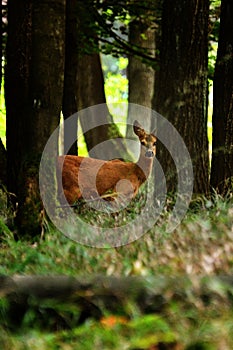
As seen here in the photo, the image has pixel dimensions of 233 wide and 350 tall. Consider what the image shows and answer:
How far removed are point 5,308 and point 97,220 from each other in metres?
3.49

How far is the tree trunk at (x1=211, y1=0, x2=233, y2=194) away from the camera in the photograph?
1241 cm

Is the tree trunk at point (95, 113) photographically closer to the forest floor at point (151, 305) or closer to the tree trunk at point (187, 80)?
the tree trunk at point (187, 80)

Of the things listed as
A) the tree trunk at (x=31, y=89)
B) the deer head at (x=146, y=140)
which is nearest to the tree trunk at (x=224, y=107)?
the deer head at (x=146, y=140)

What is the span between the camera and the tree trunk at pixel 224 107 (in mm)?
12414

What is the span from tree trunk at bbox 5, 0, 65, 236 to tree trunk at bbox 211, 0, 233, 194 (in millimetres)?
2526

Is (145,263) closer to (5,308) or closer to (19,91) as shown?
(5,308)

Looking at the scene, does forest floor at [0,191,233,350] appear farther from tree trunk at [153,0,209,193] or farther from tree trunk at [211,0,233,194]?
tree trunk at [211,0,233,194]

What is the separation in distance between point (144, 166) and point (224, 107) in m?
2.71

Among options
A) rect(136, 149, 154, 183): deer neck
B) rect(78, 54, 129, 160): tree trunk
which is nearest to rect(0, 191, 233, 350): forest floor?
rect(136, 149, 154, 183): deer neck

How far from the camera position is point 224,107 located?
41.5 ft

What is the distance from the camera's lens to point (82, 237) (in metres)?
8.02

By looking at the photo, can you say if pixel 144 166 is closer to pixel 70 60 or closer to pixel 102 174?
pixel 102 174

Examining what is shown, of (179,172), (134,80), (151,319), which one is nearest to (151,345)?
(151,319)

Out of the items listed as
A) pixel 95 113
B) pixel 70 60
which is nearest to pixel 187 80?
pixel 70 60
